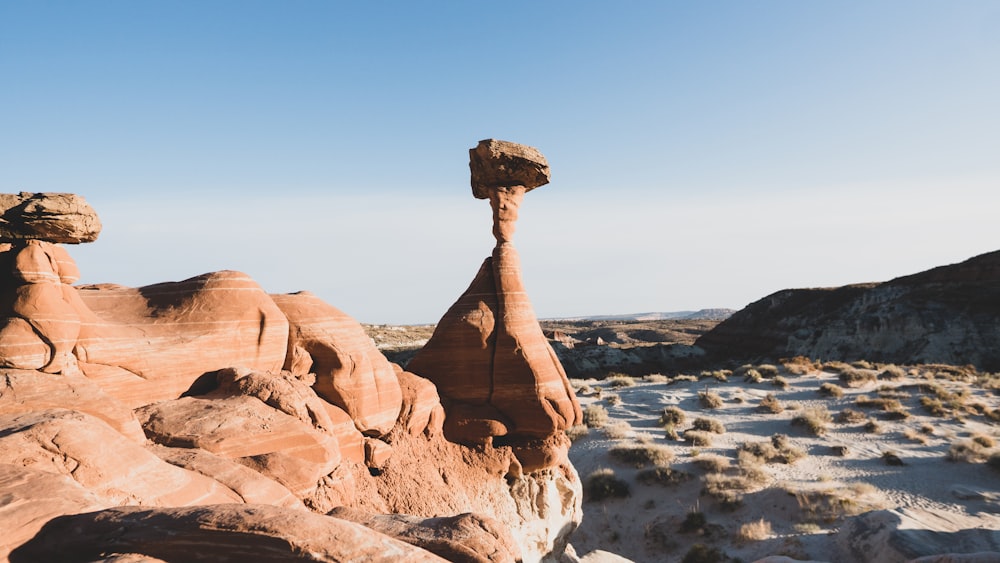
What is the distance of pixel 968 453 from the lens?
18.8 metres

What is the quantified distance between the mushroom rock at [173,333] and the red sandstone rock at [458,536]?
3750 millimetres

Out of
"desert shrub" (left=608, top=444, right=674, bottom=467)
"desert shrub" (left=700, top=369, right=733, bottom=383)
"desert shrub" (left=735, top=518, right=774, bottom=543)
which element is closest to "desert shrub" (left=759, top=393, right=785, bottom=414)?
"desert shrub" (left=700, top=369, right=733, bottom=383)

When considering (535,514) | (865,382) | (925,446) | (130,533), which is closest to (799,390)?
(865,382)

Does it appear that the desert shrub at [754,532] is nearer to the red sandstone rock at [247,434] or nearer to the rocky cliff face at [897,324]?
the red sandstone rock at [247,434]

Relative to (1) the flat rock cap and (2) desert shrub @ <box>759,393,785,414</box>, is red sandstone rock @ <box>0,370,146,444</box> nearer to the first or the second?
(1) the flat rock cap

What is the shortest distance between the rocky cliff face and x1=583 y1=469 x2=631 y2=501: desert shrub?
104 feet

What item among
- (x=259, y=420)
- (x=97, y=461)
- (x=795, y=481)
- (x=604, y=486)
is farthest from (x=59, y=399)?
(x=795, y=481)

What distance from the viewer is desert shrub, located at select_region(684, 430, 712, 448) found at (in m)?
A: 21.5

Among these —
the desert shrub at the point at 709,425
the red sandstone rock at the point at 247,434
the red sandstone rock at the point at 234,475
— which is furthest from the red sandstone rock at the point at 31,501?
the desert shrub at the point at 709,425

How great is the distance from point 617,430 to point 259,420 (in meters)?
18.9

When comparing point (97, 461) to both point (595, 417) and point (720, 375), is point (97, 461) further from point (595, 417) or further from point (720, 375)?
point (720, 375)

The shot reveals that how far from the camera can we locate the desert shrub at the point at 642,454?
780 inches

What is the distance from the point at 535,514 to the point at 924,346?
40437 mm

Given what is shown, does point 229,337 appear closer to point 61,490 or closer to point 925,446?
point 61,490
